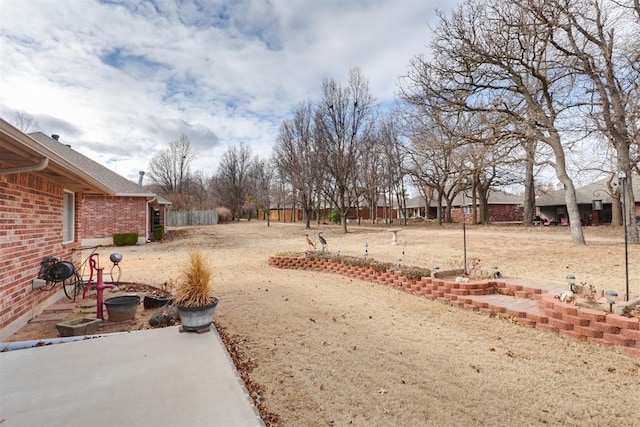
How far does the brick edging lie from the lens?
12.9ft

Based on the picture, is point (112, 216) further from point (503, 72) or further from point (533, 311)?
point (503, 72)

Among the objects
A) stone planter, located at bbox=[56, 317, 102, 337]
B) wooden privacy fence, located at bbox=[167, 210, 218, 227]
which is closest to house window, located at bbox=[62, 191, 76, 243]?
stone planter, located at bbox=[56, 317, 102, 337]

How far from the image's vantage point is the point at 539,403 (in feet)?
9.36

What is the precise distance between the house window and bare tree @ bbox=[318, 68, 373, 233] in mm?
18545

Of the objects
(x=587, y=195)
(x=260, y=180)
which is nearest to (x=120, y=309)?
(x=587, y=195)

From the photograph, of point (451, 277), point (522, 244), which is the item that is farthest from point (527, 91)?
point (451, 277)

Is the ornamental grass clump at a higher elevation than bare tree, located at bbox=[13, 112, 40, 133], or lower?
lower

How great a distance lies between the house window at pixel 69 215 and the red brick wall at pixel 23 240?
1.78m

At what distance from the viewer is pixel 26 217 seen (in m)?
4.96

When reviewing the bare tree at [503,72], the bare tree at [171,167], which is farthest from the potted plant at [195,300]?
the bare tree at [171,167]

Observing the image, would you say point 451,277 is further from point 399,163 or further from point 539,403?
point 399,163

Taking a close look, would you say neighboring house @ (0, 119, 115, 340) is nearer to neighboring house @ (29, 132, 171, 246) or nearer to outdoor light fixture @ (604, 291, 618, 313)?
outdoor light fixture @ (604, 291, 618, 313)

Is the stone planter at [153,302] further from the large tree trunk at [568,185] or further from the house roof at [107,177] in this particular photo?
the large tree trunk at [568,185]

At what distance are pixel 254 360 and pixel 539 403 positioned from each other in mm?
2826
